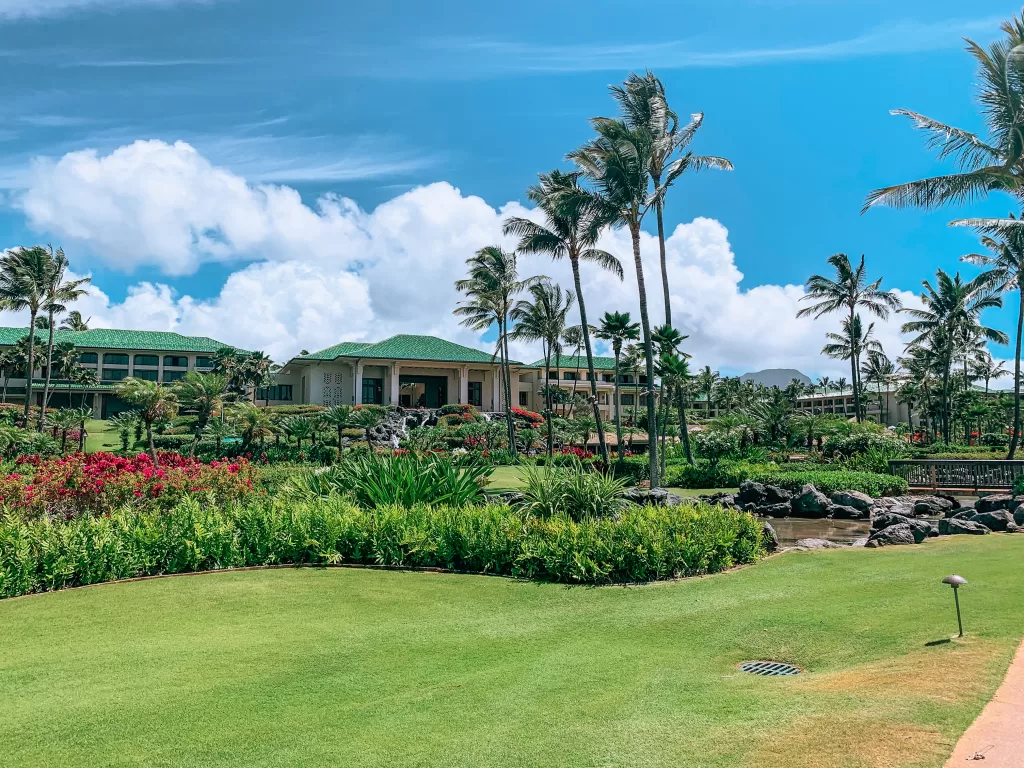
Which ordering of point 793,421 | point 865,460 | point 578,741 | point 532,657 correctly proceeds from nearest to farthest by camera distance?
point 578,741, point 532,657, point 865,460, point 793,421

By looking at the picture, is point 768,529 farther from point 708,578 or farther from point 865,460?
point 865,460

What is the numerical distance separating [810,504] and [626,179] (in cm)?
1339

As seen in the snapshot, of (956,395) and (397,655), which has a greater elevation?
(956,395)

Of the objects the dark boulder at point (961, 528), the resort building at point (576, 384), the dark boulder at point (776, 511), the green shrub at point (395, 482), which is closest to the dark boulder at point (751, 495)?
the dark boulder at point (776, 511)

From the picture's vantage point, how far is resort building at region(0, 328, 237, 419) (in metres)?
64.1

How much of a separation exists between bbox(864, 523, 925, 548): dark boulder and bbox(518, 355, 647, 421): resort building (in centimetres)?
5319

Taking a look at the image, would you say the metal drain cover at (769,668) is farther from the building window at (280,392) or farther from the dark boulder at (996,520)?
the building window at (280,392)

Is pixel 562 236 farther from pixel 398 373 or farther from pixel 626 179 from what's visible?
pixel 398 373

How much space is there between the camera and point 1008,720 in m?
4.39

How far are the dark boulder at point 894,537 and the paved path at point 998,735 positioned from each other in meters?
8.57

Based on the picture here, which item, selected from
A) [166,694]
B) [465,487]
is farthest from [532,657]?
[465,487]

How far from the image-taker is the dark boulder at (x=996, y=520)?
14.7 metres

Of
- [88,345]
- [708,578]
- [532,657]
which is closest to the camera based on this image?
[532,657]

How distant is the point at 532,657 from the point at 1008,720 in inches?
137
